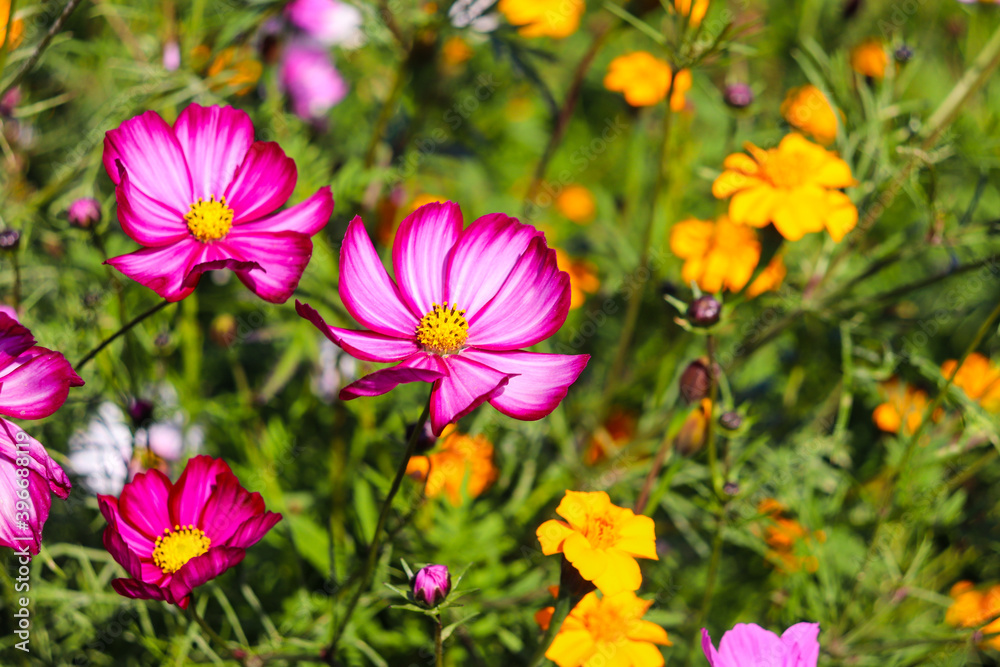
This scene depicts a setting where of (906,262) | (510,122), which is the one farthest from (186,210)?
(906,262)

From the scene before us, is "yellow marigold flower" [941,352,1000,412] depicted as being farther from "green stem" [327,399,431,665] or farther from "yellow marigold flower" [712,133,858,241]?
"green stem" [327,399,431,665]

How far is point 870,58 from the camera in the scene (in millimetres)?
1618

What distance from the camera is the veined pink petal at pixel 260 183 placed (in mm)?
651

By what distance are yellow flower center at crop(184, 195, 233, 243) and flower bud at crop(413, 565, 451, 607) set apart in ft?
1.08

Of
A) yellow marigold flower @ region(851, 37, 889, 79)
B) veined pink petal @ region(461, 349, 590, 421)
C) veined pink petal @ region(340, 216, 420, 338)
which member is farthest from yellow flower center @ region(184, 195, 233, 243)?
yellow marigold flower @ region(851, 37, 889, 79)

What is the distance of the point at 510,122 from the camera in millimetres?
1909

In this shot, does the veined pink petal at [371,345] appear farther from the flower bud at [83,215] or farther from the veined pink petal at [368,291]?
the flower bud at [83,215]

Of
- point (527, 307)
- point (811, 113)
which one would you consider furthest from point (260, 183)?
point (811, 113)

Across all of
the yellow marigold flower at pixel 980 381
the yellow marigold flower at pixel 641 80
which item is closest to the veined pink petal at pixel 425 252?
the yellow marigold flower at pixel 641 80

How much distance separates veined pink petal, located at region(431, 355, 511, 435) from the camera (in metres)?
0.51

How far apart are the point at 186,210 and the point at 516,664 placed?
702 millimetres

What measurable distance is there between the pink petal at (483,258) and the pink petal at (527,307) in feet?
0.04

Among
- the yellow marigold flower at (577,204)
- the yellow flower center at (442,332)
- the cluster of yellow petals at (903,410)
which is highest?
the yellow flower center at (442,332)

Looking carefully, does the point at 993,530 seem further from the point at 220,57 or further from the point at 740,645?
the point at 220,57
